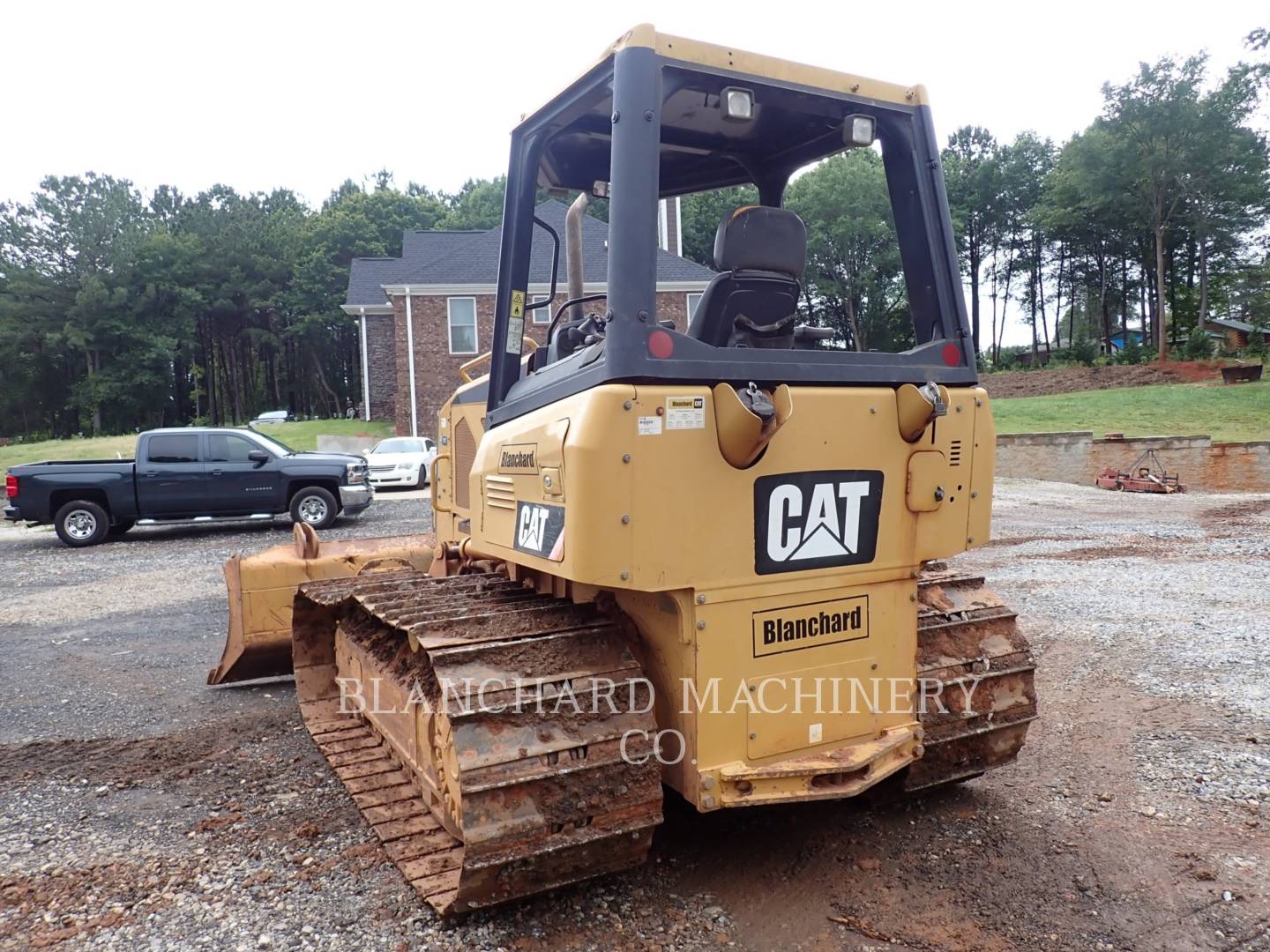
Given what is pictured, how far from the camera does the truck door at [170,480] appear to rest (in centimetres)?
1379

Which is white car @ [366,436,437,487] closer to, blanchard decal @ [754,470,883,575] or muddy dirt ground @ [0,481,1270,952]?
muddy dirt ground @ [0,481,1270,952]

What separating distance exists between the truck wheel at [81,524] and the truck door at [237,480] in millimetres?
1580

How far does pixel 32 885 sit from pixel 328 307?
181 feet

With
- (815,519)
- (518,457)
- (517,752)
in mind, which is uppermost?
(518,457)

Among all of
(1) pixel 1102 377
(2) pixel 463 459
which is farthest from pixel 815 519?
(1) pixel 1102 377

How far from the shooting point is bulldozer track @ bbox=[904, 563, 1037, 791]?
11.7ft

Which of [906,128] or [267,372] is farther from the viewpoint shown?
[267,372]

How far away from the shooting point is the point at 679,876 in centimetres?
327

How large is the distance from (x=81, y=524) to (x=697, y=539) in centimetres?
1391

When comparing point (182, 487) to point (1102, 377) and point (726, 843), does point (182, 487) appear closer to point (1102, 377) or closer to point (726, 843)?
point (726, 843)

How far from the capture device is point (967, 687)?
3621 millimetres

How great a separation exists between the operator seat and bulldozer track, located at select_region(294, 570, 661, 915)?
1.10 m

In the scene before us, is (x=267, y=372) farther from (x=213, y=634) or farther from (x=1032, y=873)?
(x=1032, y=873)

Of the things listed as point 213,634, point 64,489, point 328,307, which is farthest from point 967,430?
point 328,307
